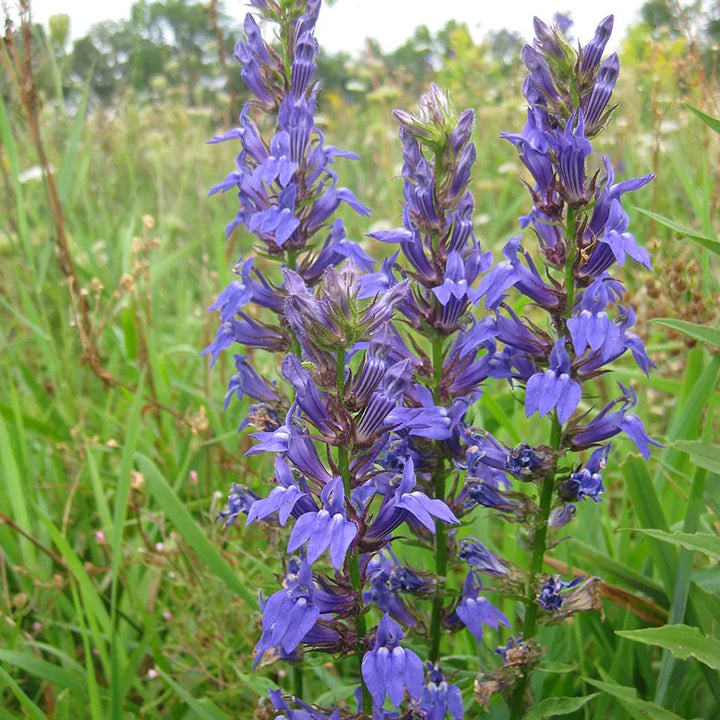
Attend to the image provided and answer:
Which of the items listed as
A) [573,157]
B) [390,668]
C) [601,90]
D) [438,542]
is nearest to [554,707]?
[438,542]

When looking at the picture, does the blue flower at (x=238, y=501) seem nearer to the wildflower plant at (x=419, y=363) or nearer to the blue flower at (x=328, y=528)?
the wildflower plant at (x=419, y=363)

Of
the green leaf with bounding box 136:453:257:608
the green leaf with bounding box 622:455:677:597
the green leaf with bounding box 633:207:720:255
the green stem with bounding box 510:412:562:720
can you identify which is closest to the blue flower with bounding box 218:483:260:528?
the green leaf with bounding box 136:453:257:608

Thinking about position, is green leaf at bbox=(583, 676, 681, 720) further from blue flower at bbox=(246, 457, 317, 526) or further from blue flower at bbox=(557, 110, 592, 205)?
blue flower at bbox=(557, 110, 592, 205)

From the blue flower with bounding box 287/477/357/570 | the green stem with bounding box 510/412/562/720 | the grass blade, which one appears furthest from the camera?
the grass blade

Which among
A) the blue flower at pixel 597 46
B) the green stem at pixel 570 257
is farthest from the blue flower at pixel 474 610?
the blue flower at pixel 597 46

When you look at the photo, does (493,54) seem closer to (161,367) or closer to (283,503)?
(161,367)

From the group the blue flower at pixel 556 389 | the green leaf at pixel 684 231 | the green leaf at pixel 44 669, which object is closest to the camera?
the blue flower at pixel 556 389

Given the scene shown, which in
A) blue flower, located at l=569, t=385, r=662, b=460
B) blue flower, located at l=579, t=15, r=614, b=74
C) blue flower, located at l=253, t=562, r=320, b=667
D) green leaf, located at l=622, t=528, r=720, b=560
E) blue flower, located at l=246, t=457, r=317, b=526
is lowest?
green leaf, located at l=622, t=528, r=720, b=560
